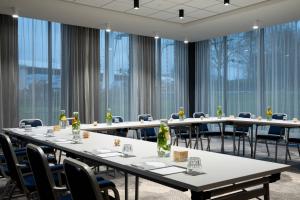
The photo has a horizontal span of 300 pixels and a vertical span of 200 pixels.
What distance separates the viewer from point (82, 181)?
1494mm

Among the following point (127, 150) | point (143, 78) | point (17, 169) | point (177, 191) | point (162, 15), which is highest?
point (162, 15)

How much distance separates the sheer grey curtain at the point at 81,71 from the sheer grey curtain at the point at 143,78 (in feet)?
3.85

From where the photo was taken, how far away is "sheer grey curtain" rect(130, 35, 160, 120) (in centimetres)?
884

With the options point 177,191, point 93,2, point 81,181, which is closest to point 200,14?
point 93,2

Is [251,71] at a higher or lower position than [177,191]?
higher

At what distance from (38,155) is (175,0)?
475cm

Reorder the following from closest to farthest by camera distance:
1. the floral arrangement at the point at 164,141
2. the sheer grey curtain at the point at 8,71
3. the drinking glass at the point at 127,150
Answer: the floral arrangement at the point at 164,141
the drinking glass at the point at 127,150
the sheer grey curtain at the point at 8,71

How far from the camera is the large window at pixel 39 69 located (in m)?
7.09

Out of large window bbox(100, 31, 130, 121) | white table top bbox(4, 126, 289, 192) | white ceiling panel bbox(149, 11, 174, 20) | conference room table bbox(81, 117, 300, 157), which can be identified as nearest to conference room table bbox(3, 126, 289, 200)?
white table top bbox(4, 126, 289, 192)

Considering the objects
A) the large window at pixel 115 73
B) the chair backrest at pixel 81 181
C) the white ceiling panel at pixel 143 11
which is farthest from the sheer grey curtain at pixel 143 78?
the chair backrest at pixel 81 181

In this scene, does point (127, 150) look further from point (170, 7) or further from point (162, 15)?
point (162, 15)

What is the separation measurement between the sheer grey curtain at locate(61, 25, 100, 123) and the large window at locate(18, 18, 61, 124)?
19 centimetres

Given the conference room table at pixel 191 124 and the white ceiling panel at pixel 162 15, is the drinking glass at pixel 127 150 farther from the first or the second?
the white ceiling panel at pixel 162 15

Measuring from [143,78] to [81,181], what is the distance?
7554 millimetres
